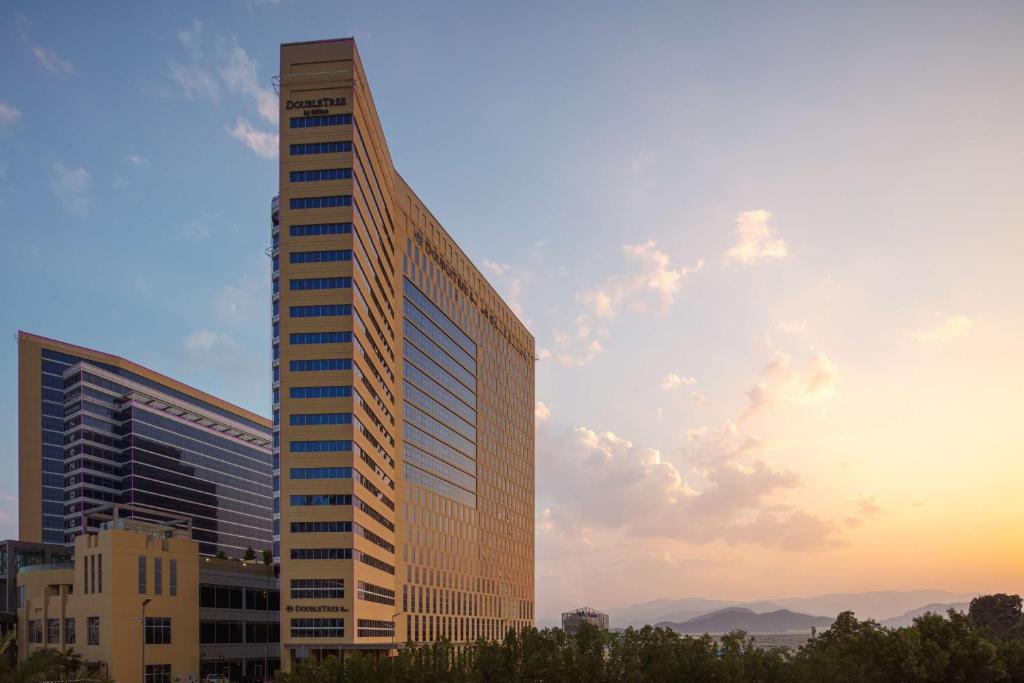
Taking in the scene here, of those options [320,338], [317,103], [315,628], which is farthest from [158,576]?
[317,103]

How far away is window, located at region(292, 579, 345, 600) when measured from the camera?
117 m

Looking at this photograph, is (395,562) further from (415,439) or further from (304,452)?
(304,452)

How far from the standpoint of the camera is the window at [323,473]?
120 metres

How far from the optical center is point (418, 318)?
170 meters

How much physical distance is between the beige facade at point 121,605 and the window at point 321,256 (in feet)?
122

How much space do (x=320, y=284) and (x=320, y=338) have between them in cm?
702

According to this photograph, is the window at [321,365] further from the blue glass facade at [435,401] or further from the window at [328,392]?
the blue glass facade at [435,401]

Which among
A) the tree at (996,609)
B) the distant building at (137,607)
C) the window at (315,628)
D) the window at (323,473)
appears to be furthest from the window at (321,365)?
the tree at (996,609)

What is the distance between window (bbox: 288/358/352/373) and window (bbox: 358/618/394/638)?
31.4 metres

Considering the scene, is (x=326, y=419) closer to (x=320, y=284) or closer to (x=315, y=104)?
(x=320, y=284)

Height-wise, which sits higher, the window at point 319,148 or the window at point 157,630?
the window at point 319,148

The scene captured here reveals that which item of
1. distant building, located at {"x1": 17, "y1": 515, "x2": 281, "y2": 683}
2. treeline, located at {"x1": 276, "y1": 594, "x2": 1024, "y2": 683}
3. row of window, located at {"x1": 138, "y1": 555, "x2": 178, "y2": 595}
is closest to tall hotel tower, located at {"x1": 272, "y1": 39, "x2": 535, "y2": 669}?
distant building, located at {"x1": 17, "y1": 515, "x2": 281, "y2": 683}

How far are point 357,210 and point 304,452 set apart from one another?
104ft

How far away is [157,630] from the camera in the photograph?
359 ft
